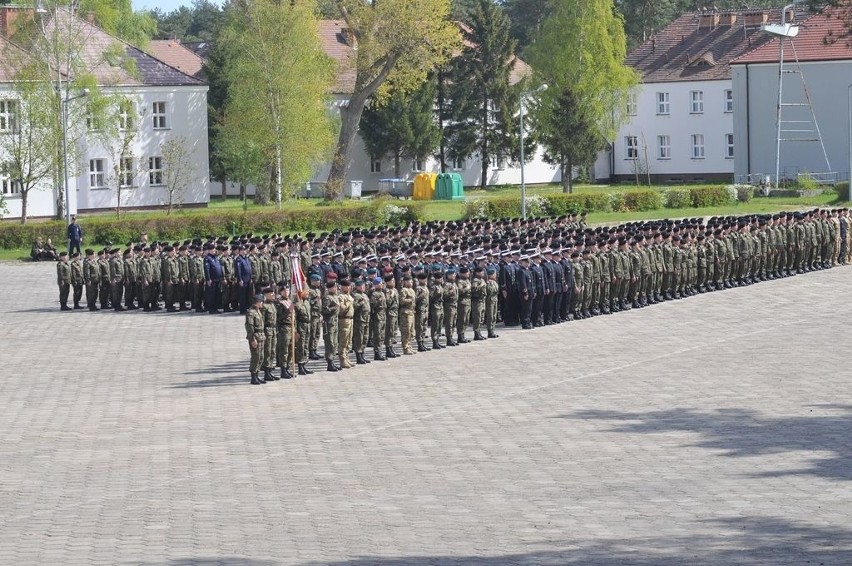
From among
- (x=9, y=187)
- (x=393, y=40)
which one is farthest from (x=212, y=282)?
(x=393, y=40)

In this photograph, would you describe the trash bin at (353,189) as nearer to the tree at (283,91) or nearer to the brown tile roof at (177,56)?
the tree at (283,91)

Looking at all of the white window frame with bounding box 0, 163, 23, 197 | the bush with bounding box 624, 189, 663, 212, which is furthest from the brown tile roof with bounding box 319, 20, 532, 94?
the bush with bounding box 624, 189, 663, 212

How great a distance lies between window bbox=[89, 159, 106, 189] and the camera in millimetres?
60719

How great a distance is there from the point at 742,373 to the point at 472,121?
179 ft

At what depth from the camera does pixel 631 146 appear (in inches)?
3066

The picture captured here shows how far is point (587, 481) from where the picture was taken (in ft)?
45.1

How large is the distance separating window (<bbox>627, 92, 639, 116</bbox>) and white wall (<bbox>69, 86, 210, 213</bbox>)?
21450mm

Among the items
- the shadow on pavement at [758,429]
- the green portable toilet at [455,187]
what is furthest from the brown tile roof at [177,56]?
the shadow on pavement at [758,429]

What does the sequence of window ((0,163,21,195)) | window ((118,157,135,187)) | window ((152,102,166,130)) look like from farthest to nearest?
window ((152,102,166,130)) < window ((118,157,135,187)) < window ((0,163,21,195))

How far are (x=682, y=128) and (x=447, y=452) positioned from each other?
62.0m

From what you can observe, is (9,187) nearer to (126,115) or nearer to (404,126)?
(126,115)

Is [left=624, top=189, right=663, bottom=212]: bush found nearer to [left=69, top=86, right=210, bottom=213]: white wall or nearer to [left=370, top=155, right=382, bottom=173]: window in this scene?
[left=69, top=86, right=210, bottom=213]: white wall

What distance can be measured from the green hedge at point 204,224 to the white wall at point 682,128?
93.1ft

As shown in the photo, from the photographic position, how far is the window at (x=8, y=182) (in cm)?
5106
